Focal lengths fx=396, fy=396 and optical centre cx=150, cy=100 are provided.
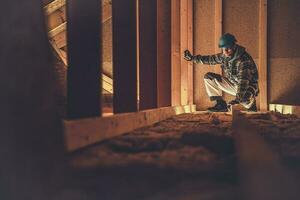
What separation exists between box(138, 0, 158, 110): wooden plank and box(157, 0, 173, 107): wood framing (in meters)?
0.51

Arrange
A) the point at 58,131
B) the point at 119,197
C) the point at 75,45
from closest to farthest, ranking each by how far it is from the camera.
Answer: the point at 119,197, the point at 58,131, the point at 75,45

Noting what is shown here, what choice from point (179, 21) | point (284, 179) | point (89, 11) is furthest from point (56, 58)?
point (284, 179)

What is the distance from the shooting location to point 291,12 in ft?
21.0

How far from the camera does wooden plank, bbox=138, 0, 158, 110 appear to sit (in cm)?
385

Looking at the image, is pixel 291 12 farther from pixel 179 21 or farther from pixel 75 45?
pixel 75 45

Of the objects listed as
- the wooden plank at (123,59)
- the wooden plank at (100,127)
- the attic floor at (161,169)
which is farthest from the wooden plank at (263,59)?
the attic floor at (161,169)

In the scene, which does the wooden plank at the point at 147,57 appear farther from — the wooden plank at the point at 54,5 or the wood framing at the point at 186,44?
the wooden plank at the point at 54,5

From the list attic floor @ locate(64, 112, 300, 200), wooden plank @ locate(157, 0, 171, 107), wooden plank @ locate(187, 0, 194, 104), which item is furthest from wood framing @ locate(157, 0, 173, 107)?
attic floor @ locate(64, 112, 300, 200)

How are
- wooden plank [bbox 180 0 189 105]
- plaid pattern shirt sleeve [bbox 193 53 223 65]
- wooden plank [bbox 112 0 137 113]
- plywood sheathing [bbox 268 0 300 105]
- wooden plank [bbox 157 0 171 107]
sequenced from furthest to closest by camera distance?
plywood sheathing [bbox 268 0 300 105] < plaid pattern shirt sleeve [bbox 193 53 223 65] < wooden plank [bbox 180 0 189 105] < wooden plank [bbox 157 0 171 107] < wooden plank [bbox 112 0 137 113]

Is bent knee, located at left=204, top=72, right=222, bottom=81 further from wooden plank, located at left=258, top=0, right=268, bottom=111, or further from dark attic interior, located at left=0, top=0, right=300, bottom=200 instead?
dark attic interior, located at left=0, top=0, right=300, bottom=200

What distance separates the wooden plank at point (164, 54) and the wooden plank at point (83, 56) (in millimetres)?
2143

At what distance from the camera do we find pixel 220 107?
6.13 meters

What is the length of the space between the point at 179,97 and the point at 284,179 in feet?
14.4

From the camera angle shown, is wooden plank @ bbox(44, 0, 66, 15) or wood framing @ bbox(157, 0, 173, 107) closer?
wood framing @ bbox(157, 0, 173, 107)
